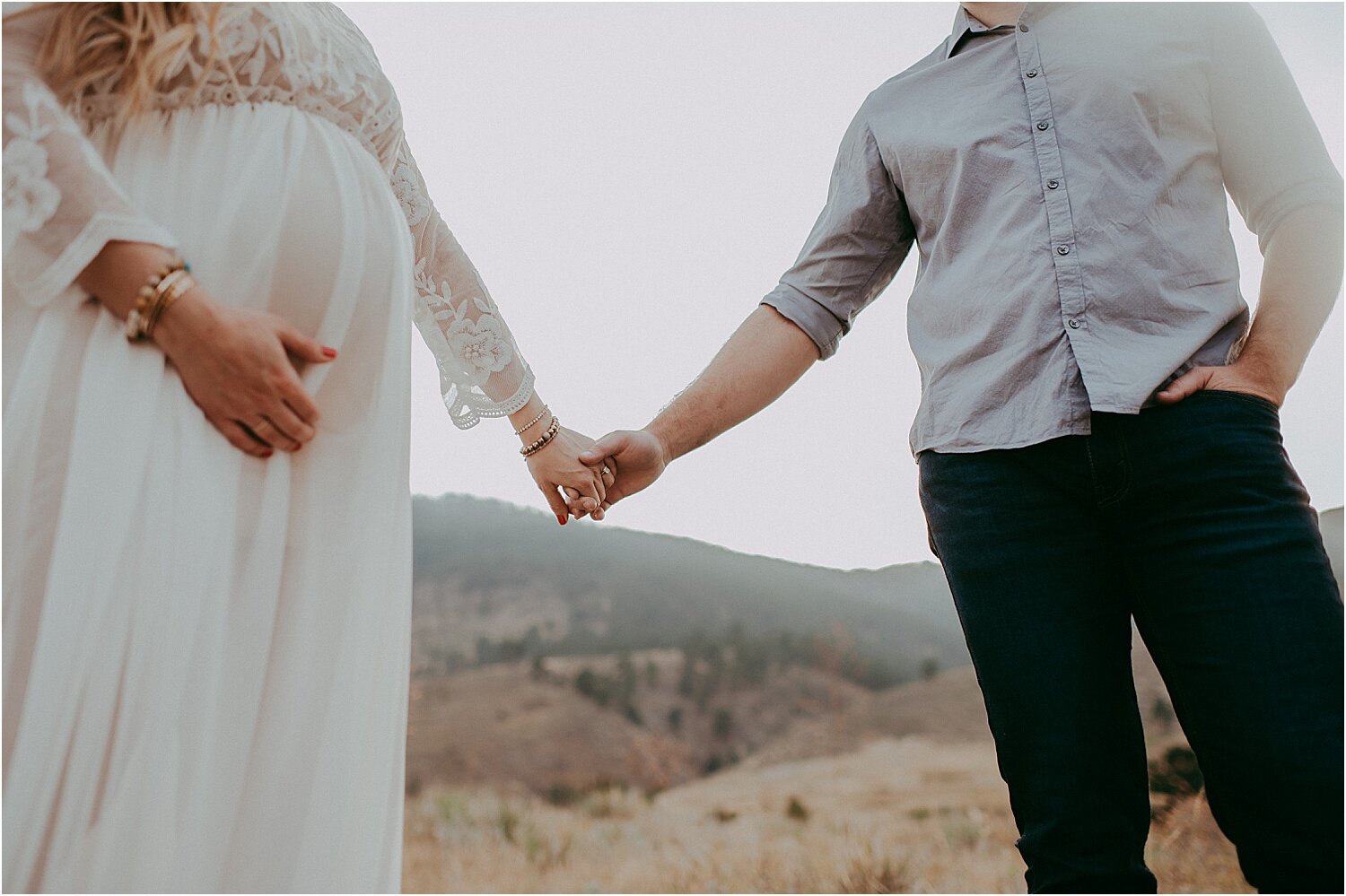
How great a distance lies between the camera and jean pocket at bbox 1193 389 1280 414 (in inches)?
40.1

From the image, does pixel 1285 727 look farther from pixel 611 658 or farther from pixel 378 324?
pixel 611 658

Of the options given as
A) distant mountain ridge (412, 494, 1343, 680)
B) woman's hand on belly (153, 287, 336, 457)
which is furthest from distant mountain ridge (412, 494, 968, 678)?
woman's hand on belly (153, 287, 336, 457)

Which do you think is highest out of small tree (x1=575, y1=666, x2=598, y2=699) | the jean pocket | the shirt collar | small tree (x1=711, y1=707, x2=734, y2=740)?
small tree (x1=575, y1=666, x2=598, y2=699)

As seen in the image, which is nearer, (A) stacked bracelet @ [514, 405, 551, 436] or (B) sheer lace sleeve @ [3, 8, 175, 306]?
(B) sheer lace sleeve @ [3, 8, 175, 306]

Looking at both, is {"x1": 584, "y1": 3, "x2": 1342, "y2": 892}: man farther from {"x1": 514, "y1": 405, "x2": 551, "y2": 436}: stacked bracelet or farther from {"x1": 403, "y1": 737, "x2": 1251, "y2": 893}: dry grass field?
{"x1": 403, "y1": 737, "x2": 1251, "y2": 893}: dry grass field

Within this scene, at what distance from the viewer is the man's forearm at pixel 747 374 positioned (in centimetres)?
143

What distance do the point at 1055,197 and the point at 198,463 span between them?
0.97m

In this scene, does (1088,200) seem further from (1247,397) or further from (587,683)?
(587,683)

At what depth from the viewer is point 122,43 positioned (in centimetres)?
97

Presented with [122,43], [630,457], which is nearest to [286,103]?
[122,43]

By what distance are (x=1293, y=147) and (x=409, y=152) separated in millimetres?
1178

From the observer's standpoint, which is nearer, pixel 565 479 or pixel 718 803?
pixel 565 479

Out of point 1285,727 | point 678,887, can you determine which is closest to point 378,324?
point 1285,727

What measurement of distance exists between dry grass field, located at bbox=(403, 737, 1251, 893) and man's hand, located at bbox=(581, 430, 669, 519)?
2.89 metres
